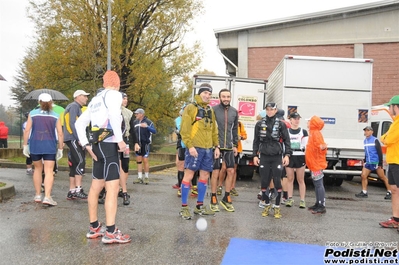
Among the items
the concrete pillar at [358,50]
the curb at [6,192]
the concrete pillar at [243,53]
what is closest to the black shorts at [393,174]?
the curb at [6,192]

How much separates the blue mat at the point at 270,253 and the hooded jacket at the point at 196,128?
172 centimetres

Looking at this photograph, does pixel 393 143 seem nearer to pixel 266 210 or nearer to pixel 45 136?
pixel 266 210

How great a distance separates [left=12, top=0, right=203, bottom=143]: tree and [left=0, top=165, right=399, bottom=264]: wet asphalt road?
9.89 meters

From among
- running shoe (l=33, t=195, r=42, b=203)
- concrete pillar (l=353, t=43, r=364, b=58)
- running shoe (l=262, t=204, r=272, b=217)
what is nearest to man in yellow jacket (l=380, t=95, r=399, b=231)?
running shoe (l=262, t=204, r=272, b=217)

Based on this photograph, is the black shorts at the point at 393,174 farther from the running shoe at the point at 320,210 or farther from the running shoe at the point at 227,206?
the running shoe at the point at 227,206

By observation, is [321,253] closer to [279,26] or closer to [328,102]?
[328,102]

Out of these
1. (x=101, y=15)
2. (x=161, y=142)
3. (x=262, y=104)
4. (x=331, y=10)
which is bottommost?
(x=161, y=142)

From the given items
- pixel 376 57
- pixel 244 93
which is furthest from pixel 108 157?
pixel 376 57

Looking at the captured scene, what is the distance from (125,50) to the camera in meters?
18.7

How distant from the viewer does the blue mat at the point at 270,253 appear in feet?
13.8

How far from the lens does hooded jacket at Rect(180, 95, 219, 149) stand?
6.03 metres

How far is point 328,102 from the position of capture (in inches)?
407

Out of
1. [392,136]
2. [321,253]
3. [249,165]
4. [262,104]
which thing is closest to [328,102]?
[262,104]

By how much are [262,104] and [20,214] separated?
25.1 ft
